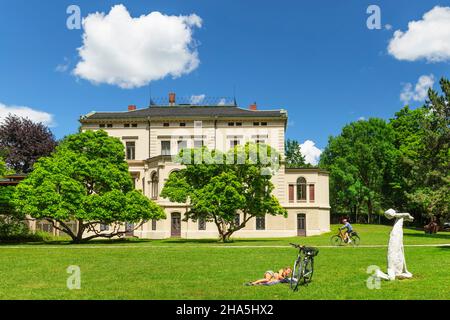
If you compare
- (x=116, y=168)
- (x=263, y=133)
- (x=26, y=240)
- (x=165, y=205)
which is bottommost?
(x=26, y=240)

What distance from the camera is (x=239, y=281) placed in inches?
531

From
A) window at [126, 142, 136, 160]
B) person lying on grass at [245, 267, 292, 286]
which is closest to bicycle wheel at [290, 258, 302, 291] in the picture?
person lying on grass at [245, 267, 292, 286]

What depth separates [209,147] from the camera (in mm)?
48156

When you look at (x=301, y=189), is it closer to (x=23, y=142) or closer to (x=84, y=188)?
(x=84, y=188)

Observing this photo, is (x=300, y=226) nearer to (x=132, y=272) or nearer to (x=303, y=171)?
(x=303, y=171)

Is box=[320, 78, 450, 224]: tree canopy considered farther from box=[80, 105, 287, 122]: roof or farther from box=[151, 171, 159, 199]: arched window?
box=[151, 171, 159, 199]: arched window

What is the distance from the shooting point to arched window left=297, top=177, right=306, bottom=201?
47.1 metres

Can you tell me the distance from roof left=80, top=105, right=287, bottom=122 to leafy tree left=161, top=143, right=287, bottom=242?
13.6 m

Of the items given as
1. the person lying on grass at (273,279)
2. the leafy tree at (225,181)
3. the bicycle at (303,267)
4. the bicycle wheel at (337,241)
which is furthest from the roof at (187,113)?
the bicycle at (303,267)

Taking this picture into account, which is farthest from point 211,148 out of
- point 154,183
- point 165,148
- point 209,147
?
point 154,183

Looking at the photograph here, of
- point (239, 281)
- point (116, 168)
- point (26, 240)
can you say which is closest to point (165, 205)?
point (116, 168)

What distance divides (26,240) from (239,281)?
29.6 meters
